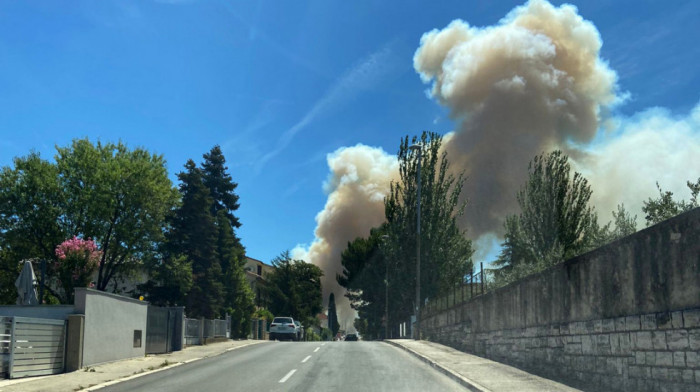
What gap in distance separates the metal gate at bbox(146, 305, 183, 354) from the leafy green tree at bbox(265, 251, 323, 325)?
48.1m

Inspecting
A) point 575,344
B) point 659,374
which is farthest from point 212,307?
point 659,374

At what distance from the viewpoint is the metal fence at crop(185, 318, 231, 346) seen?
27931 millimetres

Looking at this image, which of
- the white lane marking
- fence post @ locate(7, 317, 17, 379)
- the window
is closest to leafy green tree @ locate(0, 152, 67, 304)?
the window

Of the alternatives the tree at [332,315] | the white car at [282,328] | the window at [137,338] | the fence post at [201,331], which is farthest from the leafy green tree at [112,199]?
the tree at [332,315]

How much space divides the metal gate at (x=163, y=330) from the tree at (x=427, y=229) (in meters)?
20.0

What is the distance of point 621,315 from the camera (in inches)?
397

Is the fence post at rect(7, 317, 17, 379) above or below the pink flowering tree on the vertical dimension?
below

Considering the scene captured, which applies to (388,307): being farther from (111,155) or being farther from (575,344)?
(575,344)

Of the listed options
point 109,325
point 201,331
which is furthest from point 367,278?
point 109,325

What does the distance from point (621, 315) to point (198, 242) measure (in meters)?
32.4

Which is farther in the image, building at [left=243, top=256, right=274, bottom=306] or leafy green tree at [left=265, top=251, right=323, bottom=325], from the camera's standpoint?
building at [left=243, top=256, right=274, bottom=306]

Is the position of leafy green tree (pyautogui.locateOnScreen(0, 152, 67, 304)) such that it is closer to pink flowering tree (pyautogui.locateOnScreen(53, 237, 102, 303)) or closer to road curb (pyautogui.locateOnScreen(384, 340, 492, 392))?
pink flowering tree (pyautogui.locateOnScreen(53, 237, 102, 303))

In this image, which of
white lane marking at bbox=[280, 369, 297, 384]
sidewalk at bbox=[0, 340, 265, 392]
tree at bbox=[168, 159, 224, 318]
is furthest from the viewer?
tree at bbox=[168, 159, 224, 318]

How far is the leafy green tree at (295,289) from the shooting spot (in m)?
73.6
